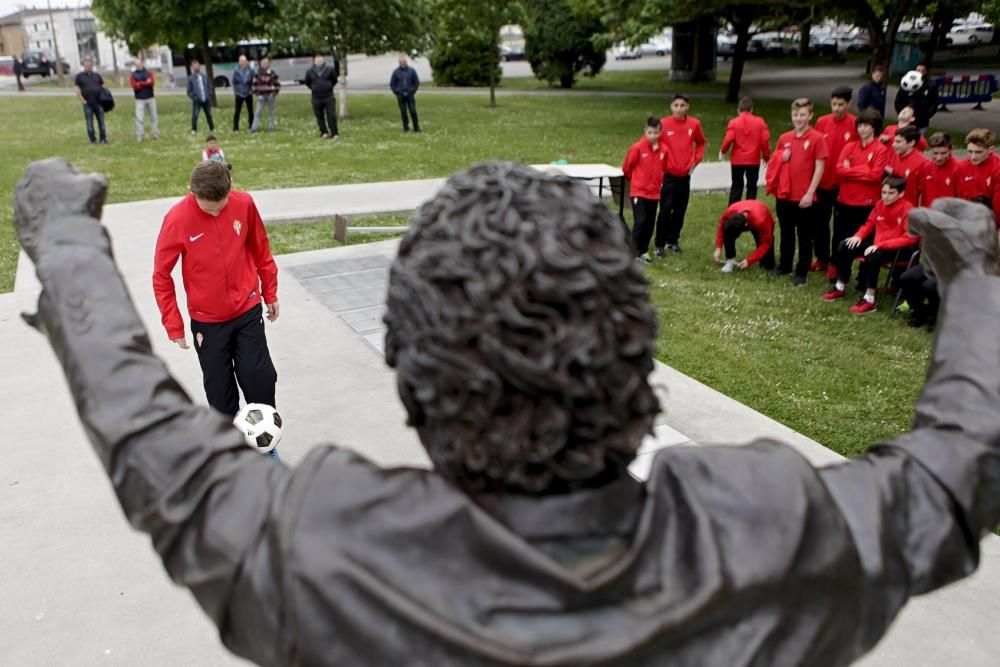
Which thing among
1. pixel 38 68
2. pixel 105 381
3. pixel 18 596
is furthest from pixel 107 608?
pixel 38 68

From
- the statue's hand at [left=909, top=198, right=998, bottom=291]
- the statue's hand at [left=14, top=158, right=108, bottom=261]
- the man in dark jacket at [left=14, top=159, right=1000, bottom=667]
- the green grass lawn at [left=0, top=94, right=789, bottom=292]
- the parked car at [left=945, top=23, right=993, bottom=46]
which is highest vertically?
the parked car at [left=945, top=23, right=993, bottom=46]

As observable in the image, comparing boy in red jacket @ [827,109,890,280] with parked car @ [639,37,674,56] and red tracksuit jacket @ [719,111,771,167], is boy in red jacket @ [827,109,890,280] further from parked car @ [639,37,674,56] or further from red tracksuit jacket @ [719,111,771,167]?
parked car @ [639,37,674,56]

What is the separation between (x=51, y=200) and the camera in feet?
5.12

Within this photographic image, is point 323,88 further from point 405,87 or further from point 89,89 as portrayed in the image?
point 89,89

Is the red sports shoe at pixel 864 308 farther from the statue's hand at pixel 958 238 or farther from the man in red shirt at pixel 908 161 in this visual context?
the statue's hand at pixel 958 238

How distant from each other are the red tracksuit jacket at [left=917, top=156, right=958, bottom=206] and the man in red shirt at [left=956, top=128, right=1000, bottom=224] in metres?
0.08

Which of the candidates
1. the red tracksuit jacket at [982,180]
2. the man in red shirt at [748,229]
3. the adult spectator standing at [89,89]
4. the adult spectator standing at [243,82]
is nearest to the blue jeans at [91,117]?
the adult spectator standing at [89,89]

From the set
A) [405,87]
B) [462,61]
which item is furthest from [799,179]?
[462,61]

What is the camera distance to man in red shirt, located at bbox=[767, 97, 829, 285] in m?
9.01

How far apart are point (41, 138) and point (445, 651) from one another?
76.3 ft

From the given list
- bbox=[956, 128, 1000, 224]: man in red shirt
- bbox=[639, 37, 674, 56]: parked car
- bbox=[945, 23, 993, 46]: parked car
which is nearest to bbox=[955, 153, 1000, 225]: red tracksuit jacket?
bbox=[956, 128, 1000, 224]: man in red shirt

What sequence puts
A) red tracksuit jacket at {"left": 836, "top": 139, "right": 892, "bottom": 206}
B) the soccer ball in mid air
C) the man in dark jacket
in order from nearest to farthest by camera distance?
the man in dark jacket < red tracksuit jacket at {"left": 836, "top": 139, "right": 892, "bottom": 206} < the soccer ball in mid air

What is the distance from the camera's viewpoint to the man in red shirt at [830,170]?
918 cm

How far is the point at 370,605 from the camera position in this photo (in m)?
1.12
